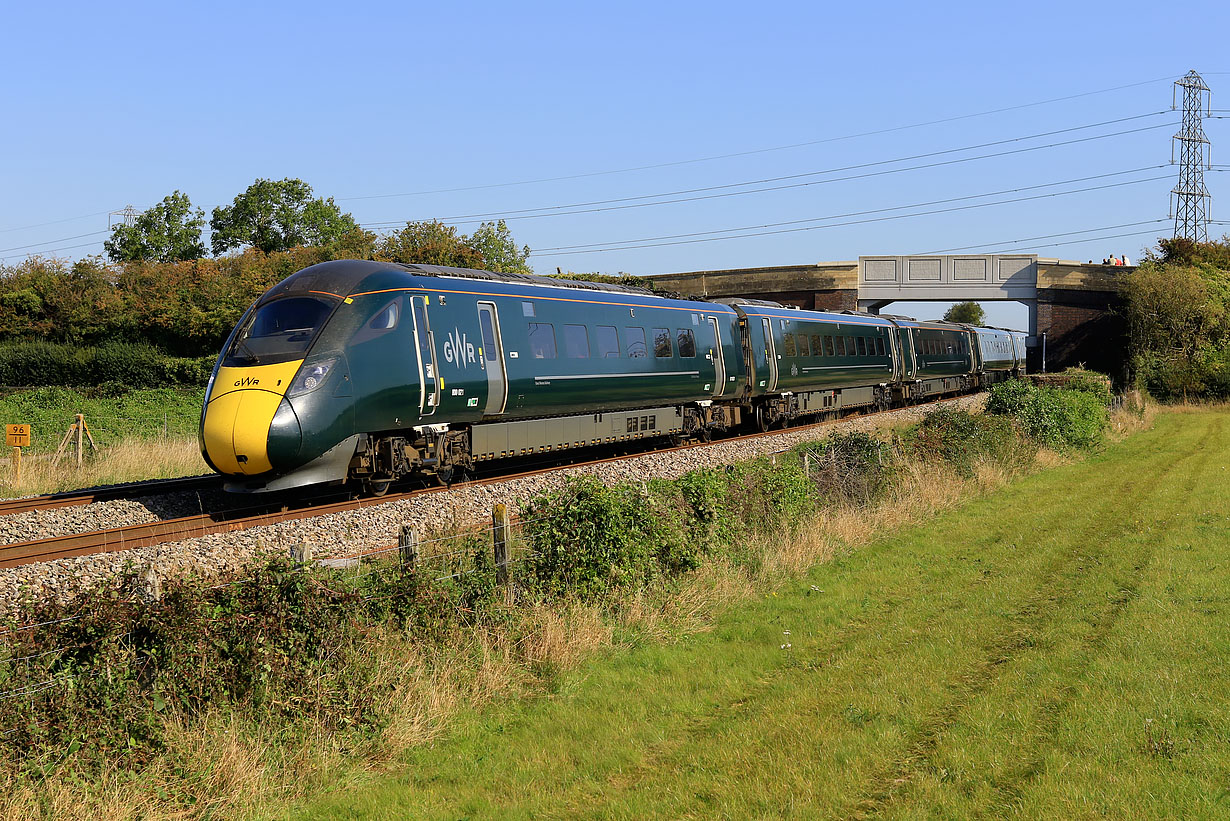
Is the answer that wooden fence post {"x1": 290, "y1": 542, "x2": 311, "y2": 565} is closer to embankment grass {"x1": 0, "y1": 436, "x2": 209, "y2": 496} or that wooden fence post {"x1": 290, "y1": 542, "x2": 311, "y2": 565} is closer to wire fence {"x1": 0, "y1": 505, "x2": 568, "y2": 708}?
wire fence {"x1": 0, "y1": 505, "x2": 568, "y2": 708}

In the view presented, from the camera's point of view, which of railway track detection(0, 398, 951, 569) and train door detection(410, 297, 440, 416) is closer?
railway track detection(0, 398, 951, 569)

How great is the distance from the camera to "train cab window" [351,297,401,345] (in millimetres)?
13884

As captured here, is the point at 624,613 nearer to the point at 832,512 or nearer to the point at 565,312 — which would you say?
the point at 832,512

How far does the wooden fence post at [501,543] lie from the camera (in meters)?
8.87

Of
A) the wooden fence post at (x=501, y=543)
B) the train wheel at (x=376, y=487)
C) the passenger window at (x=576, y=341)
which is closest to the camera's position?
the wooden fence post at (x=501, y=543)

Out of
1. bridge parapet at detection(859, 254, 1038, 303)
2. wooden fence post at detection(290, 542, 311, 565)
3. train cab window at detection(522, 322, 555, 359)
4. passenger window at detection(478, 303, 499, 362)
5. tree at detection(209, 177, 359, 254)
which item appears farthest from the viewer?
tree at detection(209, 177, 359, 254)

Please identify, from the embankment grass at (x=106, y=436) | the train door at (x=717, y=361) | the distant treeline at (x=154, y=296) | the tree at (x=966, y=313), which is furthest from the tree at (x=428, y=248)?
the tree at (x=966, y=313)

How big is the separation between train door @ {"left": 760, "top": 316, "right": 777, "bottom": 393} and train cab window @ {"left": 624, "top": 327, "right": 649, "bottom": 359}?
21.5ft

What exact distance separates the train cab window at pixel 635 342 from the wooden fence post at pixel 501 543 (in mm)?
11368

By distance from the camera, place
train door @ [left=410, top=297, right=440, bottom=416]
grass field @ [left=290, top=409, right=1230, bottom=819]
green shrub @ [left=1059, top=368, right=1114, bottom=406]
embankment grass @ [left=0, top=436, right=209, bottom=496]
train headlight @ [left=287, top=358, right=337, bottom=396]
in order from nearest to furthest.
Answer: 1. grass field @ [left=290, top=409, right=1230, bottom=819]
2. train headlight @ [left=287, top=358, right=337, bottom=396]
3. train door @ [left=410, top=297, right=440, bottom=416]
4. embankment grass @ [left=0, top=436, right=209, bottom=496]
5. green shrub @ [left=1059, top=368, right=1114, bottom=406]

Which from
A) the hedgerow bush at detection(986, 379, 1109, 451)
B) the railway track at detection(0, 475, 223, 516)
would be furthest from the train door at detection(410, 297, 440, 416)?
the hedgerow bush at detection(986, 379, 1109, 451)

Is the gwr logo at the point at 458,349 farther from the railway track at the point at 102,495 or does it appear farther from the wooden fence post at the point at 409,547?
the wooden fence post at the point at 409,547

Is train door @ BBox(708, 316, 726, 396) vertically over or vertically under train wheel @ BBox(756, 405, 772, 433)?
over

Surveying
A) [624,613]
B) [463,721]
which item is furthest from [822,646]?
[463,721]
